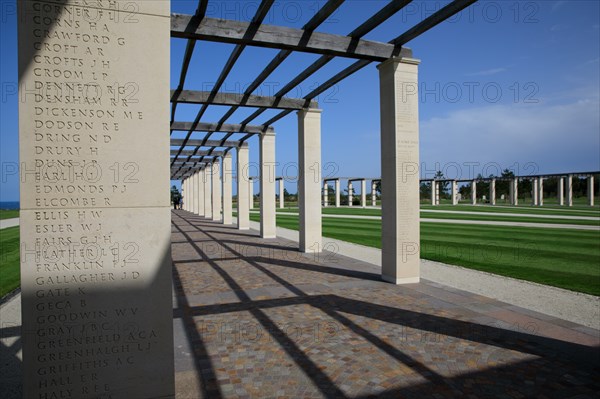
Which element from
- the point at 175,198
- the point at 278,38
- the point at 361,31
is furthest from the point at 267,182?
the point at 175,198

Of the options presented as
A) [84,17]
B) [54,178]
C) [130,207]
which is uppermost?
[84,17]

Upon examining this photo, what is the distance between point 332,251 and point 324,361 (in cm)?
1000

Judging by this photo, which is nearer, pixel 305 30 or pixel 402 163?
pixel 305 30

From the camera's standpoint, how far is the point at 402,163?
9359mm

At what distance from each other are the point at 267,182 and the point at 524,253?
39.4 ft

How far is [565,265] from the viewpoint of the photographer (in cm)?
1150

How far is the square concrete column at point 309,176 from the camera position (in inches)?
579

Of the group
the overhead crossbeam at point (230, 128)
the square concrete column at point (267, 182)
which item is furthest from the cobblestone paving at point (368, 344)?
the overhead crossbeam at point (230, 128)

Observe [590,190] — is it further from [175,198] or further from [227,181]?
[175,198]

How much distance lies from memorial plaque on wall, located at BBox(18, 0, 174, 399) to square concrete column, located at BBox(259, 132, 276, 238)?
15.8m

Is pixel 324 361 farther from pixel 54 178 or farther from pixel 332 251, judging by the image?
pixel 332 251

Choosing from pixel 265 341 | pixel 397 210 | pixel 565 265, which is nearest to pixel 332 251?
pixel 397 210

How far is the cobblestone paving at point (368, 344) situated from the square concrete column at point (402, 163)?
0.73m

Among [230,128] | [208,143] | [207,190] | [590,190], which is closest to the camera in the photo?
[230,128]
